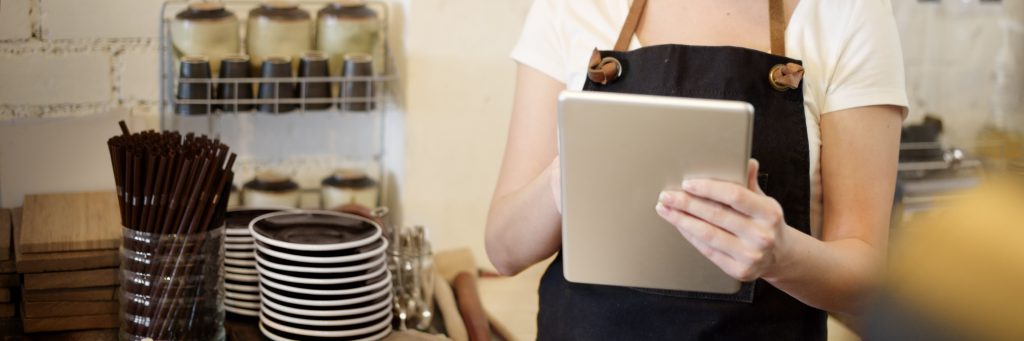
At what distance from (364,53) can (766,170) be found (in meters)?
0.89

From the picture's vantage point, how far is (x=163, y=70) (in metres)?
1.85

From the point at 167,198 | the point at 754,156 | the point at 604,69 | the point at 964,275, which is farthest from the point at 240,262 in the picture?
the point at 964,275

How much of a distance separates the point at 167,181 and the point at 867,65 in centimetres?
90

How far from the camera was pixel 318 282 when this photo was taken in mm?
1559

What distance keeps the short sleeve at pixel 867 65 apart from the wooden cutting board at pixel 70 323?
42.2 inches

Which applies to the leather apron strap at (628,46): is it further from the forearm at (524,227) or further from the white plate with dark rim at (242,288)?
the white plate with dark rim at (242,288)

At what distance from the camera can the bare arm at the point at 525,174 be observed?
4.20 ft

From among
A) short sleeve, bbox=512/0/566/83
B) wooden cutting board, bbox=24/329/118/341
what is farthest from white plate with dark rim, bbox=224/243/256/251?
short sleeve, bbox=512/0/566/83

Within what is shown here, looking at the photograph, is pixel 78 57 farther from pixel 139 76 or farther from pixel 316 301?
pixel 316 301

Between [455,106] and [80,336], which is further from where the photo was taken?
[455,106]

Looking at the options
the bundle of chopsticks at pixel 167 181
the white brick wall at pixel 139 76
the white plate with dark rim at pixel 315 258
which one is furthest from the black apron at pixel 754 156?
the white brick wall at pixel 139 76

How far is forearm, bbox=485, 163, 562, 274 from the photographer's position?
4.05 feet

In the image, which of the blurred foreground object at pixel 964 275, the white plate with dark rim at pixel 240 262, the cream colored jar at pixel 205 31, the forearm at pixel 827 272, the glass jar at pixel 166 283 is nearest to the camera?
the blurred foreground object at pixel 964 275

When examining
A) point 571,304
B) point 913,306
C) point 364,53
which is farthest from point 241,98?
point 913,306
